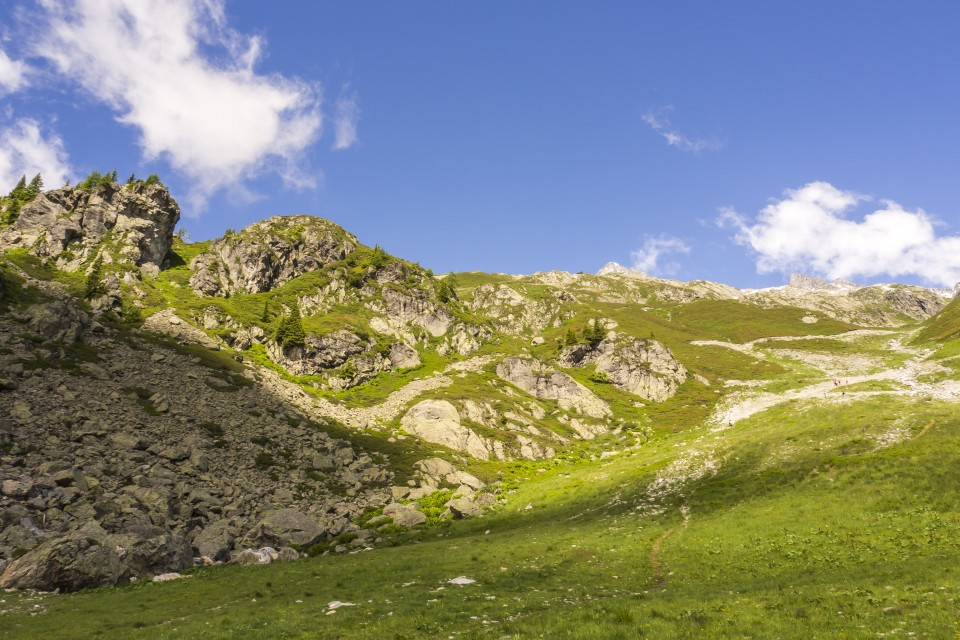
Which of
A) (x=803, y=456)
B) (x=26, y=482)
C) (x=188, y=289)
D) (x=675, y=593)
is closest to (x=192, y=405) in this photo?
(x=26, y=482)

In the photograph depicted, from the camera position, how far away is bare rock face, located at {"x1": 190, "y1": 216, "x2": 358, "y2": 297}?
163m

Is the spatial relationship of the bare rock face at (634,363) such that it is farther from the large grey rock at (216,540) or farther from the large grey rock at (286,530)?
the large grey rock at (216,540)

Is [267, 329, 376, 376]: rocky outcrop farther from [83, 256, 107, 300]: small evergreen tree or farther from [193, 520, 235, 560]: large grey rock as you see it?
[193, 520, 235, 560]: large grey rock

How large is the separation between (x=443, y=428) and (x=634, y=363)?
288 feet

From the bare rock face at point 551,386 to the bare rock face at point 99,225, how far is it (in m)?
122

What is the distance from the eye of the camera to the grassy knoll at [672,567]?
794 inches

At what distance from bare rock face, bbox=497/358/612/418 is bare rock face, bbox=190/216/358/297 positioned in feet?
314

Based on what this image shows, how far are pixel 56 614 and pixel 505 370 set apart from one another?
405 feet

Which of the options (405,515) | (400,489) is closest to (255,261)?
(400,489)

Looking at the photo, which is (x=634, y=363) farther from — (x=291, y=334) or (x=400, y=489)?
(x=400, y=489)

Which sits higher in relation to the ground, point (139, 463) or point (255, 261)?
point (255, 261)

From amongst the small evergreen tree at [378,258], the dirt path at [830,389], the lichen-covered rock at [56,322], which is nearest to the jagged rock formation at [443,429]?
the dirt path at [830,389]

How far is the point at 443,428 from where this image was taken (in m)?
99.1

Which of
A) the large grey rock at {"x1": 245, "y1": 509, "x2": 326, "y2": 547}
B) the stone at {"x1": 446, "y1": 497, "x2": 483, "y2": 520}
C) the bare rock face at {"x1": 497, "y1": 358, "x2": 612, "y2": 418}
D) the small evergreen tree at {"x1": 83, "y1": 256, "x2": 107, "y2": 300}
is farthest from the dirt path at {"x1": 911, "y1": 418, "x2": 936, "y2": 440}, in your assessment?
the small evergreen tree at {"x1": 83, "y1": 256, "x2": 107, "y2": 300}
